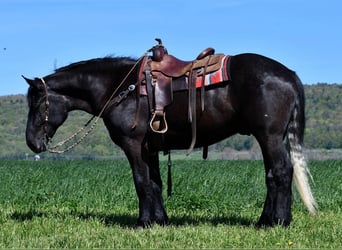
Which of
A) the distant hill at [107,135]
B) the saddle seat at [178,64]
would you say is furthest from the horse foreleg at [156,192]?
the distant hill at [107,135]

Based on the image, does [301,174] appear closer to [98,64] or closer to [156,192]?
[156,192]

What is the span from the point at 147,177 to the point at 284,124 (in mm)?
2030

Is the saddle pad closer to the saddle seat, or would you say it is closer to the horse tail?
the saddle seat

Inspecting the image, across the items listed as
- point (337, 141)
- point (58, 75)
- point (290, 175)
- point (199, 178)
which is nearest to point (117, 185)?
point (199, 178)

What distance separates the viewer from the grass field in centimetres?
762

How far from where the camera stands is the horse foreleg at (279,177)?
27.7 ft

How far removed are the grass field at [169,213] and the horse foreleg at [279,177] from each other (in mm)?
227

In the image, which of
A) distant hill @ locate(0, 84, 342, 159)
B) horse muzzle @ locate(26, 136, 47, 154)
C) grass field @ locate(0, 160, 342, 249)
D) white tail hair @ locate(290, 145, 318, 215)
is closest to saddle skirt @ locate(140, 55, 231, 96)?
white tail hair @ locate(290, 145, 318, 215)

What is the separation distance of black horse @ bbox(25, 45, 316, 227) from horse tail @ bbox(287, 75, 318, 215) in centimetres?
1

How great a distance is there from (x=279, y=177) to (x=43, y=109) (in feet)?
11.7

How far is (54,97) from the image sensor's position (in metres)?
9.56

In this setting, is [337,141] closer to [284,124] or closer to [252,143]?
[252,143]

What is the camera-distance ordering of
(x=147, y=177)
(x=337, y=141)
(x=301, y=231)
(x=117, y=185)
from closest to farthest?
(x=301, y=231)
(x=147, y=177)
(x=117, y=185)
(x=337, y=141)

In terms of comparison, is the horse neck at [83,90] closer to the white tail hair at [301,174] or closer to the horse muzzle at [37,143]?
the horse muzzle at [37,143]
